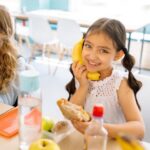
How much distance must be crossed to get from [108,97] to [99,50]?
0.25m

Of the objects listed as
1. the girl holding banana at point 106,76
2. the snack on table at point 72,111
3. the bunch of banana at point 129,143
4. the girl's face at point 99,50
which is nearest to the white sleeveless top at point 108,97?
the girl holding banana at point 106,76

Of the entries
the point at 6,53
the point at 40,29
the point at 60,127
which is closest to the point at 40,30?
the point at 40,29

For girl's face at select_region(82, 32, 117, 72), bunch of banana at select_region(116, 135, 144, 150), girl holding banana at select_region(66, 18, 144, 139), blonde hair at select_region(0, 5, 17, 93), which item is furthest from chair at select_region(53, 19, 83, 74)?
bunch of banana at select_region(116, 135, 144, 150)

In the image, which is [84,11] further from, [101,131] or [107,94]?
[101,131]

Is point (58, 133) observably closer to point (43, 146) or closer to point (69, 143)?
point (69, 143)

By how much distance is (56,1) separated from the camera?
16.3ft

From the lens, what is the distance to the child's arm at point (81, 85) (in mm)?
1366

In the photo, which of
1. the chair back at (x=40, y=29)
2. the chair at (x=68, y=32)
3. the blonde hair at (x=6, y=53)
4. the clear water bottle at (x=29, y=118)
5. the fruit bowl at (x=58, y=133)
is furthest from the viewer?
the chair back at (x=40, y=29)

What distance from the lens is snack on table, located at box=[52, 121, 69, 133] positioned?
1058 mm

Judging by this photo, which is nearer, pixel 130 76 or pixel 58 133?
pixel 58 133

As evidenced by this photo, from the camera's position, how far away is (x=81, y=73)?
4.56 feet

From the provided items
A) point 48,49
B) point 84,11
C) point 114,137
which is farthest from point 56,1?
point 114,137

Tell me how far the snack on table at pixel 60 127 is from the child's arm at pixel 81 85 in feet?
0.93

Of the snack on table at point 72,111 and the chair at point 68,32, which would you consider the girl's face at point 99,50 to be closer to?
the snack on table at point 72,111
